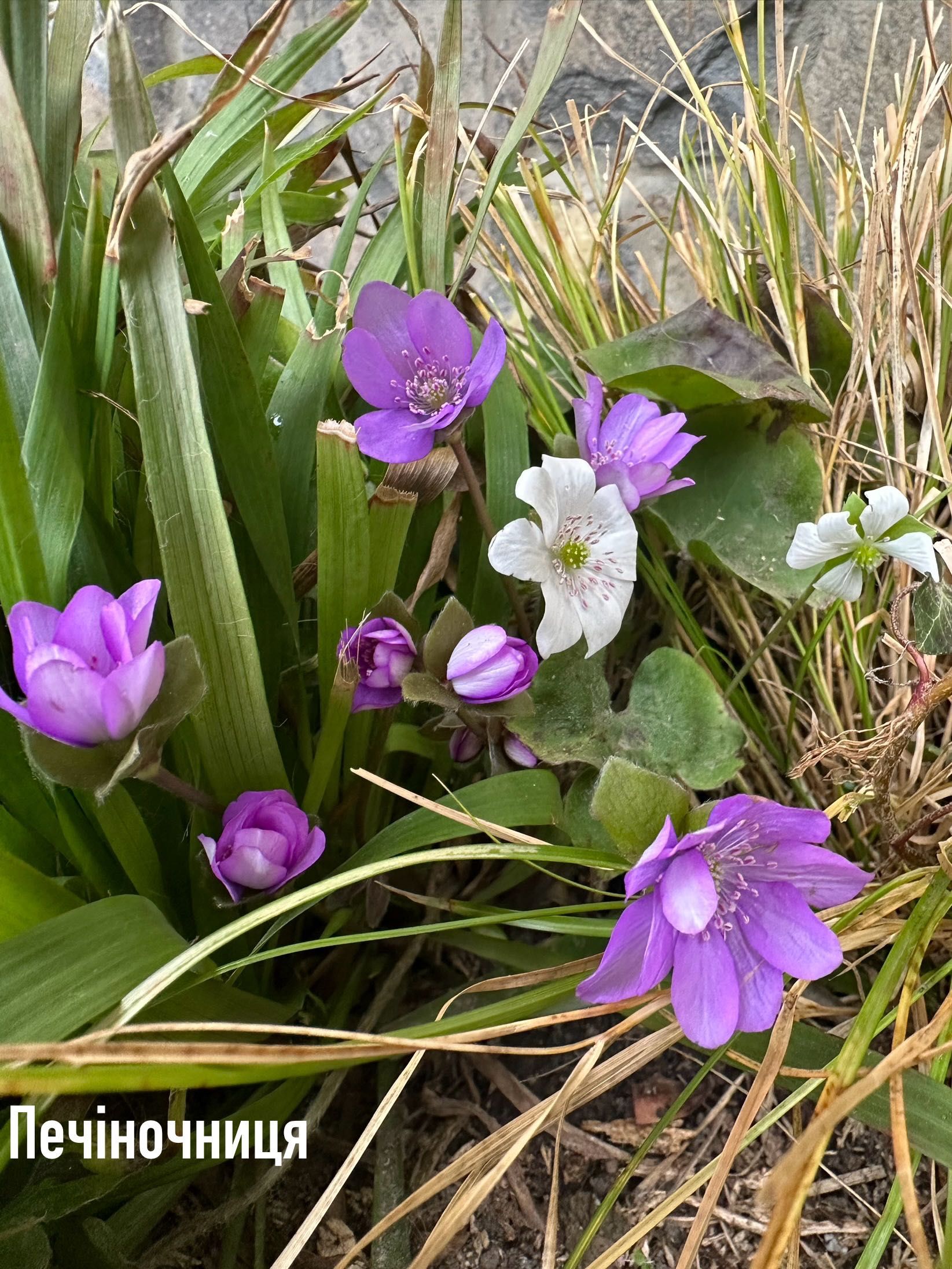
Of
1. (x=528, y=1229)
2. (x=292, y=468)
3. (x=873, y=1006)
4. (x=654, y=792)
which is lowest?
(x=528, y=1229)

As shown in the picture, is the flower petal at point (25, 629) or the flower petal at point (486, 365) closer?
the flower petal at point (25, 629)

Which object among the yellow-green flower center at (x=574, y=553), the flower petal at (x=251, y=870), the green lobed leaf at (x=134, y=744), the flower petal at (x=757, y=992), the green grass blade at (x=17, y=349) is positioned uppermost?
the green grass blade at (x=17, y=349)

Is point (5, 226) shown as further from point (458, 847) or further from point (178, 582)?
point (458, 847)

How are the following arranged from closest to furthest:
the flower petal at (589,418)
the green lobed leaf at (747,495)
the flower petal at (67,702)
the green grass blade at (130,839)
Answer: the flower petal at (67,702) < the green grass blade at (130,839) < the flower petal at (589,418) < the green lobed leaf at (747,495)

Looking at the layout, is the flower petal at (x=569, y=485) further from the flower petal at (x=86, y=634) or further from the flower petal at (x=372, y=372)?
the flower petal at (x=86, y=634)

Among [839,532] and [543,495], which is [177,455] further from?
[839,532]

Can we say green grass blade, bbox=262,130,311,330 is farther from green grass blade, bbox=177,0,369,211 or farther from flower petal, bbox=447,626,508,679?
flower petal, bbox=447,626,508,679

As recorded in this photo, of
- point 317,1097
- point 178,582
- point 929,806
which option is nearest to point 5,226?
point 178,582

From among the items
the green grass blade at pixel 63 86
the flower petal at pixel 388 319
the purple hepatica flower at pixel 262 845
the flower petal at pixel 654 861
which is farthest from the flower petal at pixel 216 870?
the green grass blade at pixel 63 86
